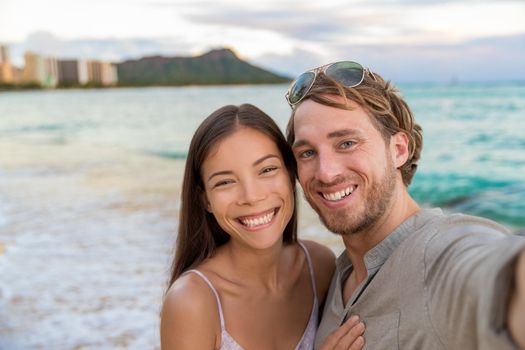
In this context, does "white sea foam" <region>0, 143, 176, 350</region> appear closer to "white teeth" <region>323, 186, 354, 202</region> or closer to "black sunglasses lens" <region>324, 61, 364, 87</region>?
"white teeth" <region>323, 186, 354, 202</region>

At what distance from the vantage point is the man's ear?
2.90 metres

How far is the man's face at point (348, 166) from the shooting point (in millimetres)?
2707

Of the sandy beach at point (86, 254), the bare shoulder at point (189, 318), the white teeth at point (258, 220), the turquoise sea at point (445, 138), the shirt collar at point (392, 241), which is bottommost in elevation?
the turquoise sea at point (445, 138)

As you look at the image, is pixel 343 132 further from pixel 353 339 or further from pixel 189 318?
pixel 189 318

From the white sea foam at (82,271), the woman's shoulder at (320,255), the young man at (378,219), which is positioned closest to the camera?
the young man at (378,219)

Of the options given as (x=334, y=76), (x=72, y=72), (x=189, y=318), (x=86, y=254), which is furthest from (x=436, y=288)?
(x=72, y=72)

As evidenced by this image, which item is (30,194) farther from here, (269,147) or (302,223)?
(269,147)

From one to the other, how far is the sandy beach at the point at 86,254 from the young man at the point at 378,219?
12.2ft

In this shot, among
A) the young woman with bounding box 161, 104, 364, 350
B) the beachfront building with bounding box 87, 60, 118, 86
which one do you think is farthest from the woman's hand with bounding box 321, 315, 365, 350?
the beachfront building with bounding box 87, 60, 118, 86

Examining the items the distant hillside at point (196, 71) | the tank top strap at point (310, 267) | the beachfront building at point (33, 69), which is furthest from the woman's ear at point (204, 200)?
the beachfront building at point (33, 69)

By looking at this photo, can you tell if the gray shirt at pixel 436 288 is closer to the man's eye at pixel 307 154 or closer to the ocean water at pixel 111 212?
the man's eye at pixel 307 154

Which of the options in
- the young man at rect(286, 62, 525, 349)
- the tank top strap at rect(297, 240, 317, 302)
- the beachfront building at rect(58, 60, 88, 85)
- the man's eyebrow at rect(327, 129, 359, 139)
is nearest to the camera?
the young man at rect(286, 62, 525, 349)

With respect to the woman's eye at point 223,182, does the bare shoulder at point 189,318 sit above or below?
below

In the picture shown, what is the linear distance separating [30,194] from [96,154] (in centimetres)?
920
